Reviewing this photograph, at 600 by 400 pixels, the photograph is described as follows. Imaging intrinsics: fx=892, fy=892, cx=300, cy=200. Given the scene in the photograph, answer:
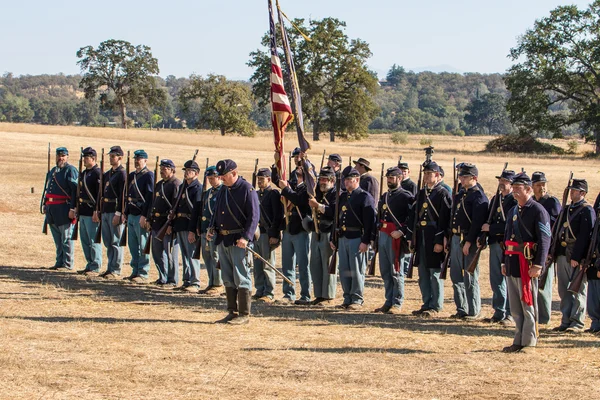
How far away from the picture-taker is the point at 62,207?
15719 millimetres

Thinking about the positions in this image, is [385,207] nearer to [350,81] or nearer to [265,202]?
[265,202]

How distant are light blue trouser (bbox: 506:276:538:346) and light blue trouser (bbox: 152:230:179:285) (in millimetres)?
6396

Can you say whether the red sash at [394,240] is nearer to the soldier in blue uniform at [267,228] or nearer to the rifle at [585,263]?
the soldier in blue uniform at [267,228]

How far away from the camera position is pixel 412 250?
12.2 meters

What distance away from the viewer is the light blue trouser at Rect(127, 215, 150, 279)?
14.8 m

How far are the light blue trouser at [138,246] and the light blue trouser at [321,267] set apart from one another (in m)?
3.21

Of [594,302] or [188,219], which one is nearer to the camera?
[594,302]

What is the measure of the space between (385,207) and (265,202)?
1.93 metres

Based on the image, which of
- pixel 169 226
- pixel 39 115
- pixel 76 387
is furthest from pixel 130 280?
pixel 39 115

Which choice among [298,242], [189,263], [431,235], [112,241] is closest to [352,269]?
[298,242]

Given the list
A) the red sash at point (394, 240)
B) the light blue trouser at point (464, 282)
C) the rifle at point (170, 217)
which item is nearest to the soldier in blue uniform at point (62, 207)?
the rifle at point (170, 217)

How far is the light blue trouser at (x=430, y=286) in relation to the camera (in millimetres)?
12078

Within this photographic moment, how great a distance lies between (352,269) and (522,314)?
352cm

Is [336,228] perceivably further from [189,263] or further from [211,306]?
[189,263]
